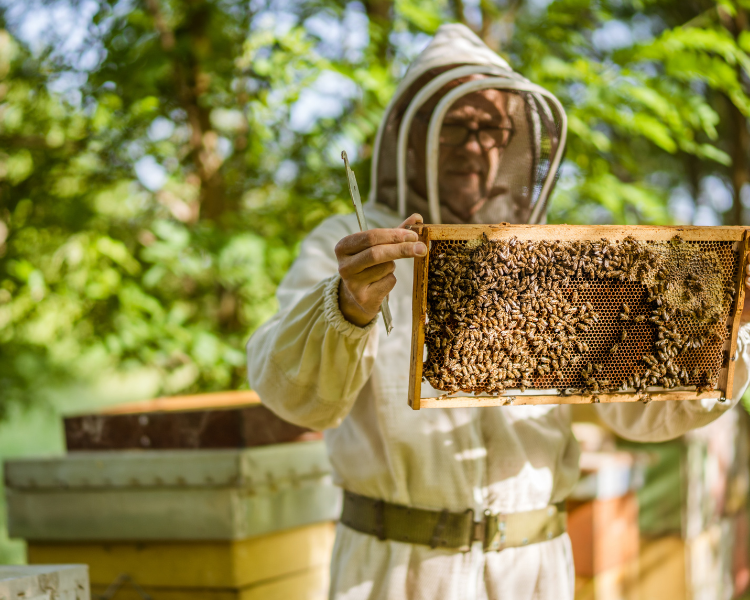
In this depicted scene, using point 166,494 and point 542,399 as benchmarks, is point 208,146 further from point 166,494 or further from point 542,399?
point 542,399

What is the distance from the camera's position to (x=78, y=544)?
265 centimetres

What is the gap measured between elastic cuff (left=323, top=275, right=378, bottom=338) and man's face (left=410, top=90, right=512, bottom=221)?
72cm

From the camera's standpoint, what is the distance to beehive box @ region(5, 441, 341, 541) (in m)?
2.43

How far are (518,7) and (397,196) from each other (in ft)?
11.0

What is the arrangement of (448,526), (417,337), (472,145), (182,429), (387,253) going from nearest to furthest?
(387,253)
(417,337)
(448,526)
(472,145)
(182,429)

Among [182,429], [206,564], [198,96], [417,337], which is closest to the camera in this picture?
[417,337]

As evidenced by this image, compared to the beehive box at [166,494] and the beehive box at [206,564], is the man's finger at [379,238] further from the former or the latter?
the beehive box at [206,564]

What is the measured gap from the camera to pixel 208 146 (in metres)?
4.11

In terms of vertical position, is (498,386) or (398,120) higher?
(398,120)

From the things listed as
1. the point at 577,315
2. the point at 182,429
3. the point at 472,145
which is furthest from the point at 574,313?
the point at 182,429

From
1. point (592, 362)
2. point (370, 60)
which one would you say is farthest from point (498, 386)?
point (370, 60)

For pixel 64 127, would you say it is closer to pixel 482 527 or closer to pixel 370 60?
pixel 370 60

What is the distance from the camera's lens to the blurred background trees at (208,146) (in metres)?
3.25

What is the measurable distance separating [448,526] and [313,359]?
620mm
